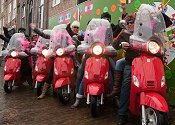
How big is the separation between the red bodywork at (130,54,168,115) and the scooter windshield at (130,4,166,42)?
11.7 inches

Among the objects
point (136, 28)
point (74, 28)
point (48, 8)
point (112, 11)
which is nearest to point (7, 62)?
point (74, 28)

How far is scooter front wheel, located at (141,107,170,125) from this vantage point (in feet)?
14.2

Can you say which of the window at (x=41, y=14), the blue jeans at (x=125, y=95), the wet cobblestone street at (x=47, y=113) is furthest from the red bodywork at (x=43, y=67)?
the window at (x=41, y=14)

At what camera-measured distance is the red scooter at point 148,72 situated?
4.41 meters

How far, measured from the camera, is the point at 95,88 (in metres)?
5.62

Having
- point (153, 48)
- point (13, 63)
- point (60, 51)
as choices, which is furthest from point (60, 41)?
point (153, 48)

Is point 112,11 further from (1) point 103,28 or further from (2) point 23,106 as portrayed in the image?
(2) point 23,106

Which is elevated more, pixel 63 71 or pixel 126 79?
pixel 63 71

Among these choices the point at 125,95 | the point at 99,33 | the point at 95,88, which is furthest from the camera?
the point at 99,33

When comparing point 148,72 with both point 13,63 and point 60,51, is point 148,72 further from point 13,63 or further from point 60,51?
point 13,63

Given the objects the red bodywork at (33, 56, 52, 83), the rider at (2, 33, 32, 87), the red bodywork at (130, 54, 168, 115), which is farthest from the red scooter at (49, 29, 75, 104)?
the red bodywork at (130, 54, 168, 115)

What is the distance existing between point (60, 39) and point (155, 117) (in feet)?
11.5

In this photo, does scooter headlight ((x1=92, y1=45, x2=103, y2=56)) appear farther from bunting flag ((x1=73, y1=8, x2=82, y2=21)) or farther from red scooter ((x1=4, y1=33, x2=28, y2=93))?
bunting flag ((x1=73, y1=8, x2=82, y2=21))

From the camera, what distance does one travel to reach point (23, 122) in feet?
18.4
